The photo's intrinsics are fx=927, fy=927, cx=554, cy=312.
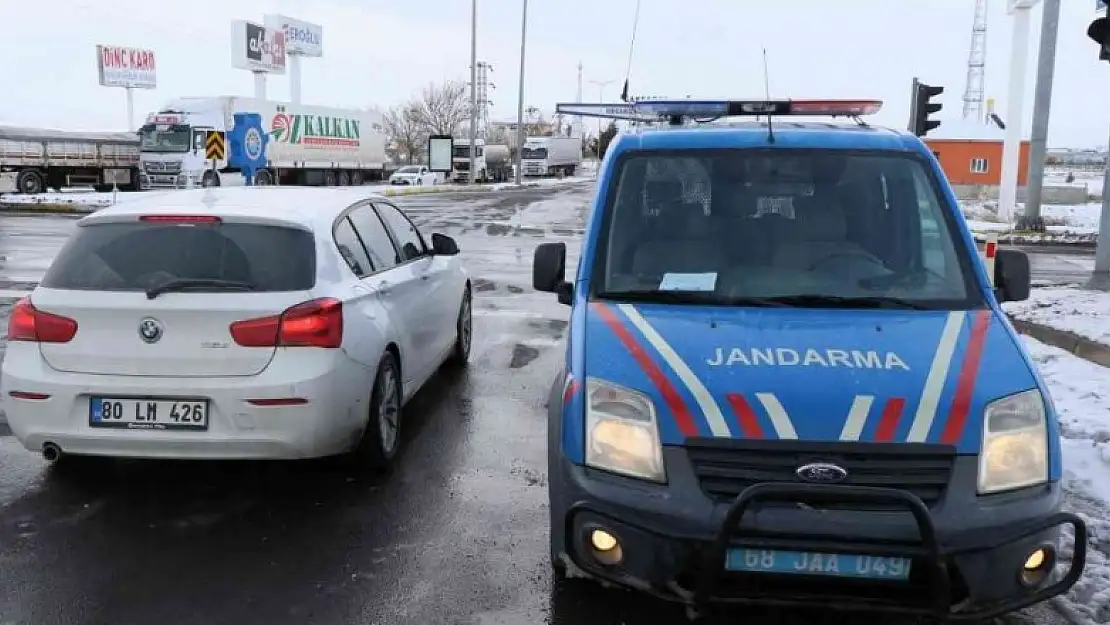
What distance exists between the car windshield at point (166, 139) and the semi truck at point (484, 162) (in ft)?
79.8

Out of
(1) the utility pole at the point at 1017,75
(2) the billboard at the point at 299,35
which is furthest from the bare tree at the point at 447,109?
(1) the utility pole at the point at 1017,75

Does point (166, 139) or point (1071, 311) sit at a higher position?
point (166, 139)

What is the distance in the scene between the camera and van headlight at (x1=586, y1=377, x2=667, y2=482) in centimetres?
300

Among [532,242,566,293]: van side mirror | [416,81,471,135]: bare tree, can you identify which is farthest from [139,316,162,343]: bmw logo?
[416,81,471,135]: bare tree

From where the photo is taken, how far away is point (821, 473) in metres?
2.88

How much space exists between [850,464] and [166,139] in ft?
124

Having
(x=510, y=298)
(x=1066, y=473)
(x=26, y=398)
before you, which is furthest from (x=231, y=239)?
(x=510, y=298)

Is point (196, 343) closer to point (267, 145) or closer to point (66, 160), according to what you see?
point (66, 160)

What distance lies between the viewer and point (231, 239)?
475cm

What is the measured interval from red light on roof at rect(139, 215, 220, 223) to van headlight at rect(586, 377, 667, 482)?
102 inches

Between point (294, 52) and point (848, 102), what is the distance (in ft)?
218

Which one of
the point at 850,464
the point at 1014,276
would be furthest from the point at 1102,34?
the point at 850,464

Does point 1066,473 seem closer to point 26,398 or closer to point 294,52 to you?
point 26,398

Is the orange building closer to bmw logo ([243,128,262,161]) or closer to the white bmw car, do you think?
bmw logo ([243,128,262,161])
